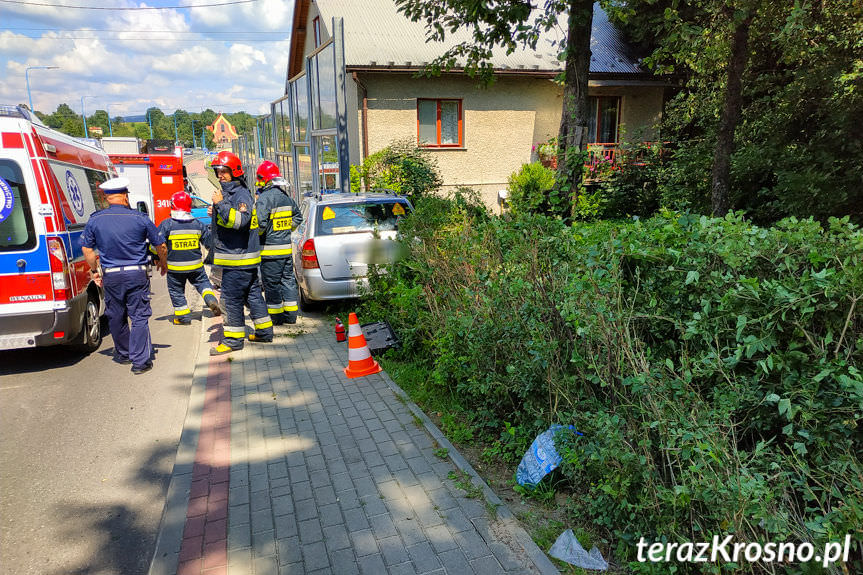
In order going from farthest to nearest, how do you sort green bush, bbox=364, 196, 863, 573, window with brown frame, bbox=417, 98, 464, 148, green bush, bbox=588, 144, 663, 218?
1. window with brown frame, bbox=417, 98, 464, 148
2. green bush, bbox=588, 144, 663, 218
3. green bush, bbox=364, 196, 863, 573

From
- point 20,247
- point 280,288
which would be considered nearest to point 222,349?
point 280,288

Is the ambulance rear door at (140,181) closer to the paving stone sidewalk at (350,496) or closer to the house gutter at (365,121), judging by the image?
the house gutter at (365,121)

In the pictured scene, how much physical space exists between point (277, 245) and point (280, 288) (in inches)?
24.5

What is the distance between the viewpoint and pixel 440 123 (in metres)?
16.9

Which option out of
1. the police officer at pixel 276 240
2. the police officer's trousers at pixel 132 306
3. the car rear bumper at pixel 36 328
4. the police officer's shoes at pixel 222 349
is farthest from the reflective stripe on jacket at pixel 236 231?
the car rear bumper at pixel 36 328

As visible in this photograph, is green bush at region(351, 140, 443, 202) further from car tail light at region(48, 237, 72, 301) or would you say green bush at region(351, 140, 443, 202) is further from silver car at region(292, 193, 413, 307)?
car tail light at region(48, 237, 72, 301)

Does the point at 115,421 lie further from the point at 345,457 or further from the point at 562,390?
the point at 562,390

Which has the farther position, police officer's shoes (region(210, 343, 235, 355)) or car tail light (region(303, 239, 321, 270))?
car tail light (region(303, 239, 321, 270))

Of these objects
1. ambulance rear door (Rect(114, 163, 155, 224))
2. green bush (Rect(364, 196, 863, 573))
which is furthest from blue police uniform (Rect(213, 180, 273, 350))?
ambulance rear door (Rect(114, 163, 155, 224))

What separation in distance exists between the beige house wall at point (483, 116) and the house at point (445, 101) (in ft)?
0.10

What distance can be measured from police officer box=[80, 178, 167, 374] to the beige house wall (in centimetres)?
1034

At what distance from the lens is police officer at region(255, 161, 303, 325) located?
23.3 feet

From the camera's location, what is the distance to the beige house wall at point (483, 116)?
16000 mm

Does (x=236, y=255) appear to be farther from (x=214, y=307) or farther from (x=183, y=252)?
(x=214, y=307)
